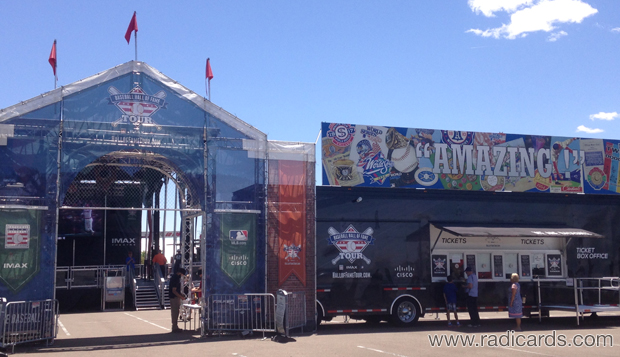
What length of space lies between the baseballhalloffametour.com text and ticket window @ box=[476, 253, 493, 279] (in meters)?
2.47

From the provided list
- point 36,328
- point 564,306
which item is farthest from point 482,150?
point 36,328

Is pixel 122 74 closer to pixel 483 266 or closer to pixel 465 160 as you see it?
pixel 465 160

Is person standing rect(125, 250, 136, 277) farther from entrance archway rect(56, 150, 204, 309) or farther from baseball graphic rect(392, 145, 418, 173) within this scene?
baseball graphic rect(392, 145, 418, 173)

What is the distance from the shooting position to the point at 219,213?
564 inches

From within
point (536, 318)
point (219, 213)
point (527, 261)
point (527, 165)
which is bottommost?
point (536, 318)

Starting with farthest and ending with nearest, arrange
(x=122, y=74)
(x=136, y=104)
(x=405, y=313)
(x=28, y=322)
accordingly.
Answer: (x=405, y=313) → (x=136, y=104) → (x=122, y=74) → (x=28, y=322)

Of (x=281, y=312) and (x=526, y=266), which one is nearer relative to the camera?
(x=281, y=312)

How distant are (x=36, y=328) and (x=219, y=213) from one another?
15.4ft

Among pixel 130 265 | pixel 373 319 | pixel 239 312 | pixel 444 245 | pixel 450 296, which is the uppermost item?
pixel 444 245

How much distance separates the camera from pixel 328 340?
13117 mm

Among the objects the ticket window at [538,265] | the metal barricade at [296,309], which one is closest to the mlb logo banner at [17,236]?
the metal barricade at [296,309]

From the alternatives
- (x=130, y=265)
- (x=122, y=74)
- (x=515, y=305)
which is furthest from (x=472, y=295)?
(x=130, y=265)

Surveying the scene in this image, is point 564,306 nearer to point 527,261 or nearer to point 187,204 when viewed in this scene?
point 527,261

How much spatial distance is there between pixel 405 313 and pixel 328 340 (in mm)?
3481
